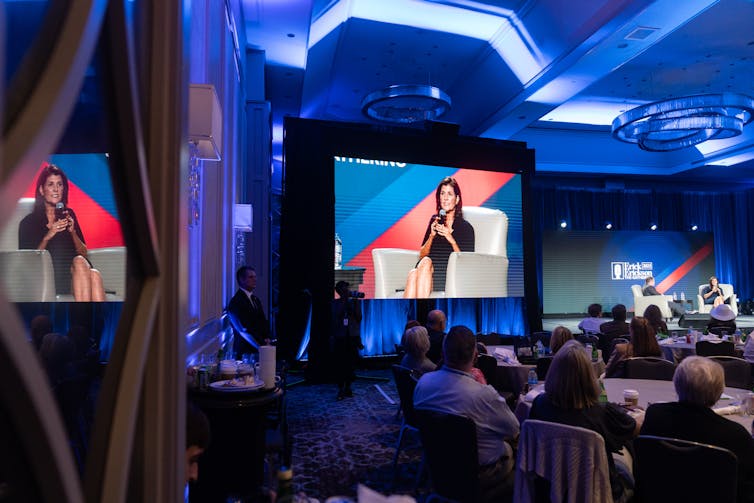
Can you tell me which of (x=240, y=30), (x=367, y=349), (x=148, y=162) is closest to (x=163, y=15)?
(x=148, y=162)

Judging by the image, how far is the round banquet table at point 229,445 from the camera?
9.54 ft

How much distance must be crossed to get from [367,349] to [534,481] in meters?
6.84

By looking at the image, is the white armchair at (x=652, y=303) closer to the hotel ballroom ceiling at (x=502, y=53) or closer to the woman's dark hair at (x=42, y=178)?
the hotel ballroom ceiling at (x=502, y=53)

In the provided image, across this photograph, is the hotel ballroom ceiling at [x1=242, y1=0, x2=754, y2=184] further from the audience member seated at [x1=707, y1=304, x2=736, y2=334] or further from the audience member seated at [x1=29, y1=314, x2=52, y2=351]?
the audience member seated at [x1=29, y1=314, x2=52, y2=351]

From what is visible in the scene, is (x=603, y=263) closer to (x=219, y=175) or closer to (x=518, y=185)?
(x=518, y=185)

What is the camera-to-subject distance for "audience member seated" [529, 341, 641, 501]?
2361 millimetres

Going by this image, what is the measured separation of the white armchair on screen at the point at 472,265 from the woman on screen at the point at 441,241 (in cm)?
9

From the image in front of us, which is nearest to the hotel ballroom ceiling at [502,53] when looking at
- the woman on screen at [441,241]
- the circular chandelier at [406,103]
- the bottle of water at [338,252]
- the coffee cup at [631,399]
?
the circular chandelier at [406,103]

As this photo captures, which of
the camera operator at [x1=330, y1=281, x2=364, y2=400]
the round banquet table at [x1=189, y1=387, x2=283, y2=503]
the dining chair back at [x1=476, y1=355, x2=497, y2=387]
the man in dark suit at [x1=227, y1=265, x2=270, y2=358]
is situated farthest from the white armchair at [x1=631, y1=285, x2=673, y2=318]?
the round banquet table at [x1=189, y1=387, x2=283, y2=503]

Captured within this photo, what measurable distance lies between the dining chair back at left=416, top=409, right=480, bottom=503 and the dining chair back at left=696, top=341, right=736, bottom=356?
420 cm

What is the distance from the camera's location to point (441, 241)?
923 centimetres

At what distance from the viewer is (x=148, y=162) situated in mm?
901

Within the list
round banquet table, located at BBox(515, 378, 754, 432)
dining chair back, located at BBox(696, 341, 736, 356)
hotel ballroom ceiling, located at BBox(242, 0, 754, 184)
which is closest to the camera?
round banquet table, located at BBox(515, 378, 754, 432)

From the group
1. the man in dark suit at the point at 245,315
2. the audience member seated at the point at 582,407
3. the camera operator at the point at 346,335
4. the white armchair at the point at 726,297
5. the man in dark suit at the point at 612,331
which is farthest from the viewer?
the white armchair at the point at 726,297
